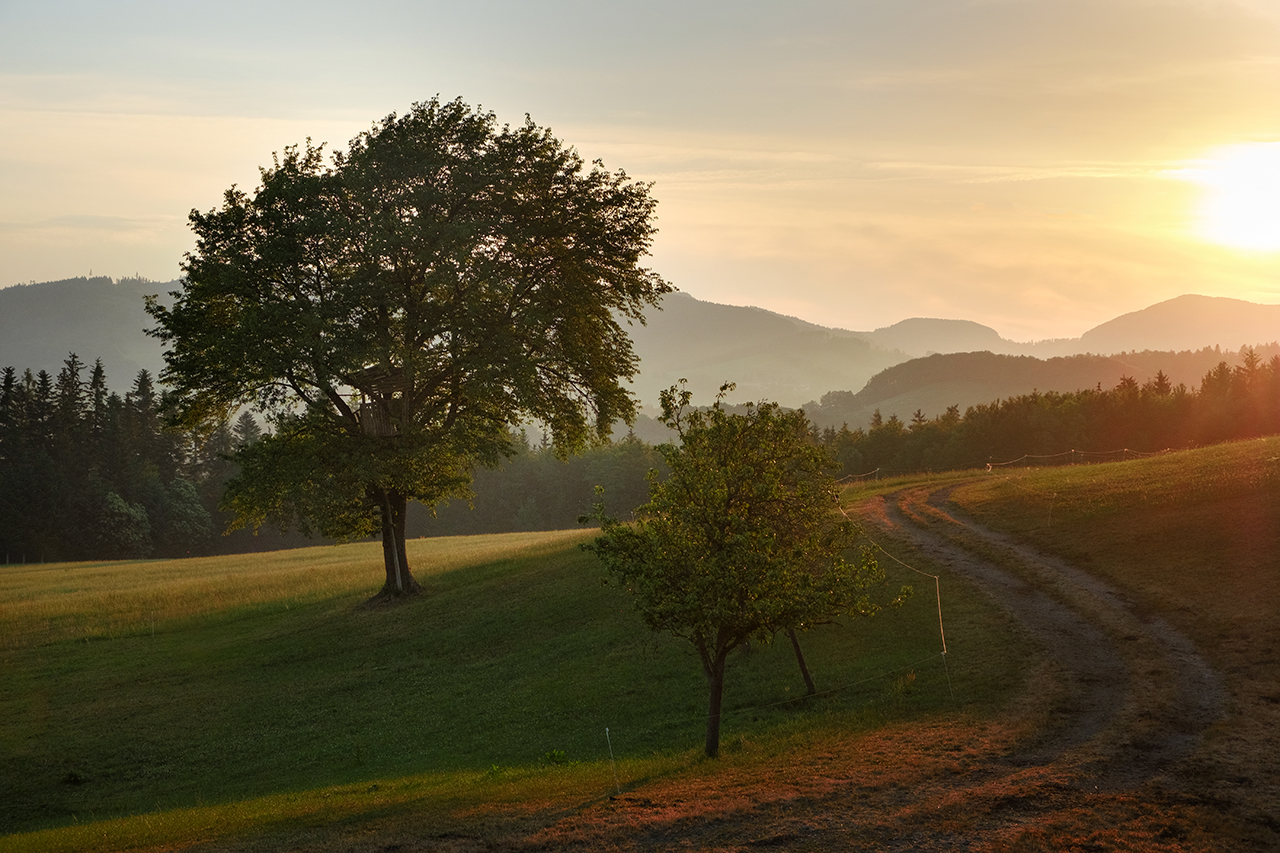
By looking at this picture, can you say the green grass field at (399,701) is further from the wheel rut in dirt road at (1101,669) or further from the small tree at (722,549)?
the small tree at (722,549)

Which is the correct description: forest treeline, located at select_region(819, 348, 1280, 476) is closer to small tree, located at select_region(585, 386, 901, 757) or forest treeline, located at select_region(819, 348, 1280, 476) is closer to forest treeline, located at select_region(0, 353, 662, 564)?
forest treeline, located at select_region(0, 353, 662, 564)

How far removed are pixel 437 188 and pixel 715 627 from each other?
92.8ft

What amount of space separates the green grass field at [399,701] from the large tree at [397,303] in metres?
7.34

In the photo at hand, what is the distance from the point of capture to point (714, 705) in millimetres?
18781

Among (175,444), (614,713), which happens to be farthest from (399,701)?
(175,444)

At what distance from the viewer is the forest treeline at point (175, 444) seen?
108812mm

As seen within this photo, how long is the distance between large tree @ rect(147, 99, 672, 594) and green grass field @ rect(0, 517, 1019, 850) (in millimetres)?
7341

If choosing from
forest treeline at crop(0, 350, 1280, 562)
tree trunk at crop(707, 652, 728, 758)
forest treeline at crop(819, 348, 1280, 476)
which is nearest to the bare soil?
tree trunk at crop(707, 652, 728, 758)

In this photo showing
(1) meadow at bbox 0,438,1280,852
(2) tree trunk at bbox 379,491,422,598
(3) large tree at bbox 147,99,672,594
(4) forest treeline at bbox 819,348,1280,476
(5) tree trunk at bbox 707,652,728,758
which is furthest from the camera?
(4) forest treeline at bbox 819,348,1280,476

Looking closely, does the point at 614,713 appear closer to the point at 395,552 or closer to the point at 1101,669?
the point at 1101,669

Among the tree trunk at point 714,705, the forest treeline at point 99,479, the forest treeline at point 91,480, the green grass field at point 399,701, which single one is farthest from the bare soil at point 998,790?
the forest treeline at point 91,480

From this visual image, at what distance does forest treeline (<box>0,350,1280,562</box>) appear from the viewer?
10881 cm

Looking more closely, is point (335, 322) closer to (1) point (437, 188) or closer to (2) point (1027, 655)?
(1) point (437, 188)

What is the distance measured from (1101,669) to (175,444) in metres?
135
